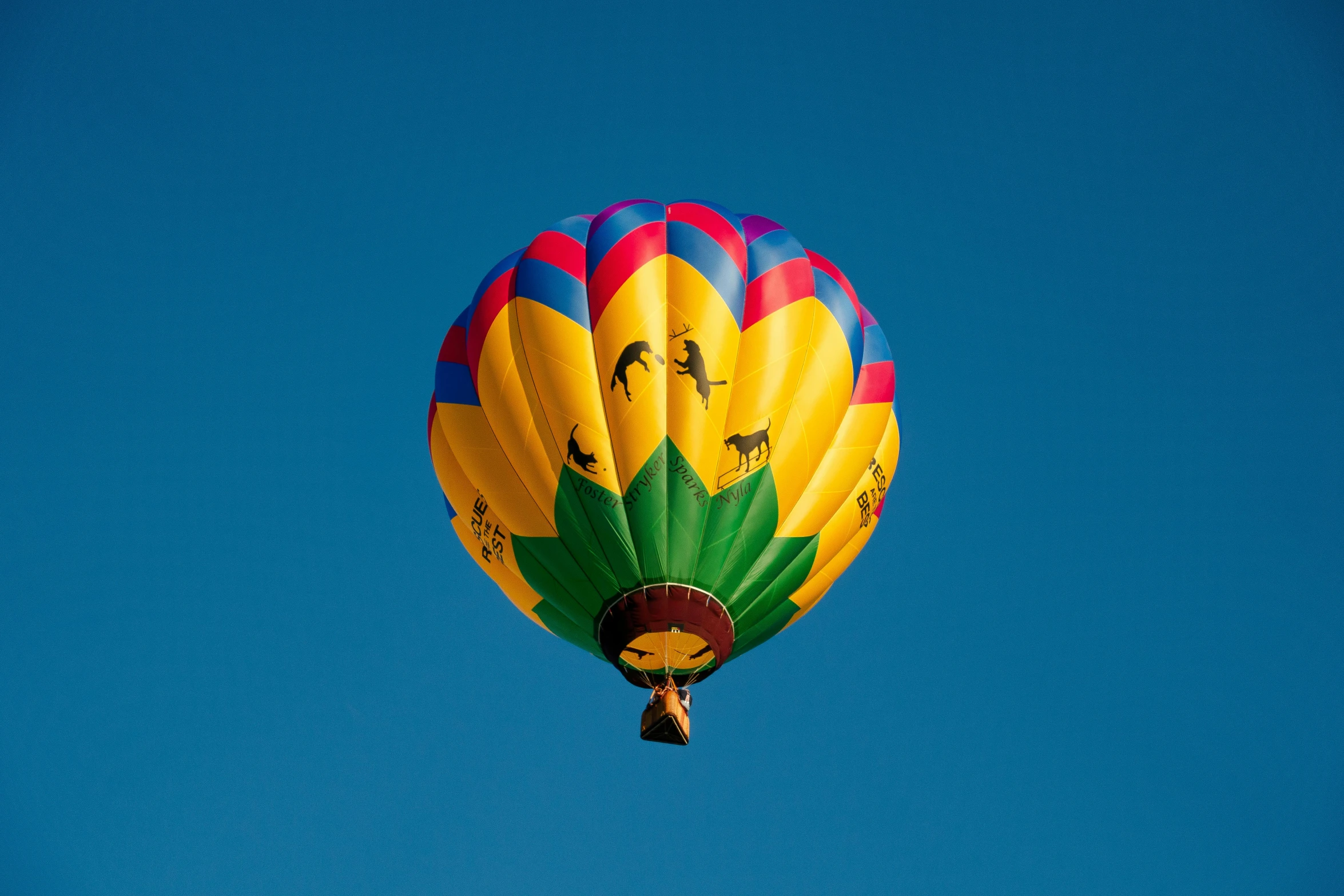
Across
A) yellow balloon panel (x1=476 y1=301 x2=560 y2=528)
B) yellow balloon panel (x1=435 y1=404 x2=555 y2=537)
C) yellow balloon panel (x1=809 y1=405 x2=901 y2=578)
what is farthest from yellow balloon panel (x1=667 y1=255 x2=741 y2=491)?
yellow balloon panel (x1=809 y1=405 x2=901 y2=578)

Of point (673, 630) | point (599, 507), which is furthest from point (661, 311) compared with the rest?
point (673, 630)

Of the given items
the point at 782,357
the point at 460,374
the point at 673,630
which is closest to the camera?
the point at 673,630

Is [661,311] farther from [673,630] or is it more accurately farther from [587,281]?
[673,630]

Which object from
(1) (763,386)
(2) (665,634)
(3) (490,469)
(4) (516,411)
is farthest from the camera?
(3) (490,469)

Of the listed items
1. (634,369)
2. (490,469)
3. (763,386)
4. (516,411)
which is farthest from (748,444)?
(490,469)

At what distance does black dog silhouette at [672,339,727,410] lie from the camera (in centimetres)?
1059

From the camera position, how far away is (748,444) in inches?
419

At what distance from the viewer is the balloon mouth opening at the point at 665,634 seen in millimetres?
A: 10391

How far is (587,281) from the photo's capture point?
1138 centimetres

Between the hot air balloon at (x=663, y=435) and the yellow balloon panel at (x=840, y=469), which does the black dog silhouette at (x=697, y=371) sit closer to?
the hot air balloon at (x=663, y=435)

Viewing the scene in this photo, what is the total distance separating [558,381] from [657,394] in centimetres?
94

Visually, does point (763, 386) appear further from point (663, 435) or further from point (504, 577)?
point (504, 577)

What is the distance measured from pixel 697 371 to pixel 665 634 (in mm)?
2361

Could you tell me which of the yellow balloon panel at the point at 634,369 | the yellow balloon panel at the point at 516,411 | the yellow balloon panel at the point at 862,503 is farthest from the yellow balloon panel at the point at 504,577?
the yellow balloon panel at the point at 862,503
